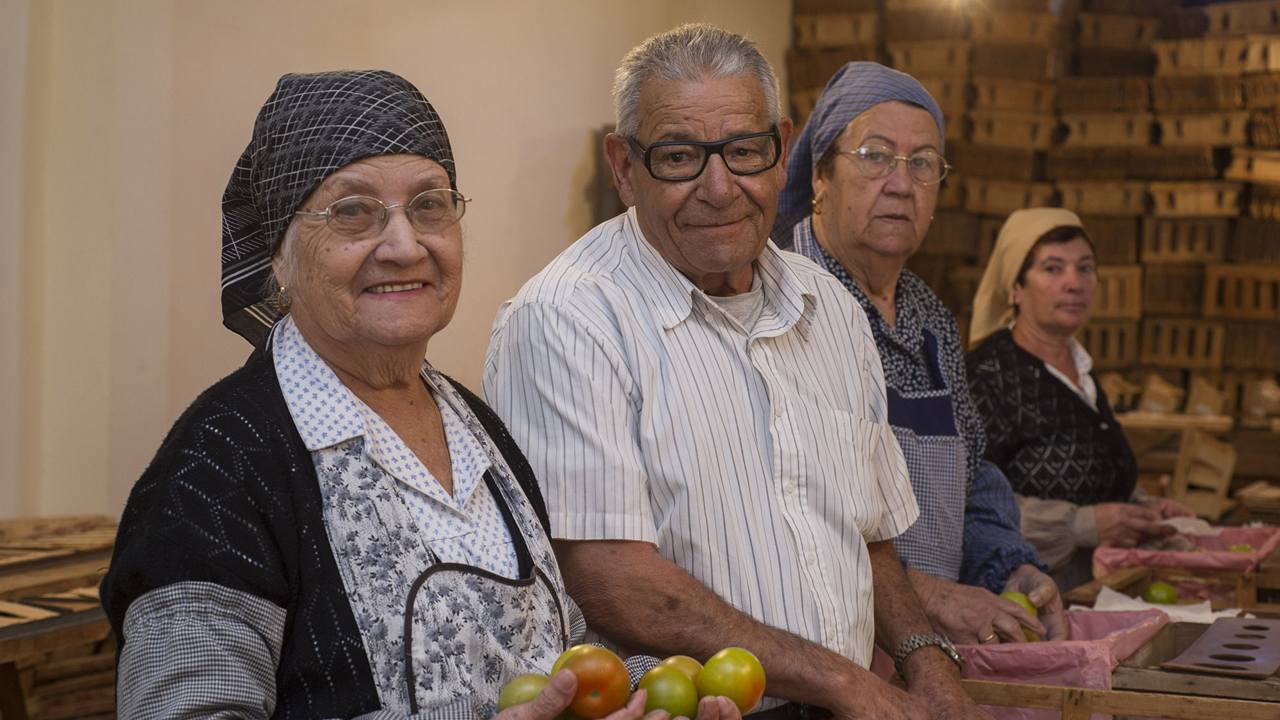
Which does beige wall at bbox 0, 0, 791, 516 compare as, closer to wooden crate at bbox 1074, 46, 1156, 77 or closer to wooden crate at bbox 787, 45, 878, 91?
wooden crate at bbox 787, 45, 878, 91

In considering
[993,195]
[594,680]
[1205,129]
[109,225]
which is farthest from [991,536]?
[1205,129]

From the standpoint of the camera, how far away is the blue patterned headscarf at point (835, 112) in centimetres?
327

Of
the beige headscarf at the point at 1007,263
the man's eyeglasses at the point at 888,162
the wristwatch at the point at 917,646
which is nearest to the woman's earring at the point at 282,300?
the wristwatch at the point at 917,646

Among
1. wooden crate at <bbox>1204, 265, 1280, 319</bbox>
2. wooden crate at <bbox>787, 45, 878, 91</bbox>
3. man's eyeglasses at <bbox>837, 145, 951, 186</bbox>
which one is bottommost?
wooden crate at <bbox>1204, 265, 1280, 319</bbox>

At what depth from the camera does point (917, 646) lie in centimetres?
256

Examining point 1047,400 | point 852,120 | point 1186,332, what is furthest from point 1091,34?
point 852,120

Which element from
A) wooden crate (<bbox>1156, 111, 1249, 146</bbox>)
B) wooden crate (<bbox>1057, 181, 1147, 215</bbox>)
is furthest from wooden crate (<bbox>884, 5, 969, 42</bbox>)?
wooden crate (<bbox>1156, 111, 1249, 146</bbox>)

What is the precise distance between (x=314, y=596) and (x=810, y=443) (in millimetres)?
991

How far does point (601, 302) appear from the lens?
2328mm

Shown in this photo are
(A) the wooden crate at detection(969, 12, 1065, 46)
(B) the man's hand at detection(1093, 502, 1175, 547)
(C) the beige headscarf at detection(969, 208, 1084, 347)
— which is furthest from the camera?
(A) the wooden crate at detection(969, 12, 1065, 46)

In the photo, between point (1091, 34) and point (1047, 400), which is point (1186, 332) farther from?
point (1047, 400)

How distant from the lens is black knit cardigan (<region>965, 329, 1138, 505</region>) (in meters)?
4.48

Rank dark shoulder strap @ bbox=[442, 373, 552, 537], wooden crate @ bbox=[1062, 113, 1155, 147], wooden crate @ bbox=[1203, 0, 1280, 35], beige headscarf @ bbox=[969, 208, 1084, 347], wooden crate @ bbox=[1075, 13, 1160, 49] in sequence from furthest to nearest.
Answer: wooden crate @ bbox=[1075, 13, 1160, 49], wooden crate @ bbox=[1203, 0, 1280, 35], wooden crate @ bbox=[1062, 113, 1155, 147], beige headscarf @ bbox=[969, 208, 1084, 347], dark shoulder strap @ bbox=[442, 373, 552, 537]

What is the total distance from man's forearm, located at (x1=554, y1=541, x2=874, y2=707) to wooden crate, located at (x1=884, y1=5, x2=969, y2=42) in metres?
6.71
